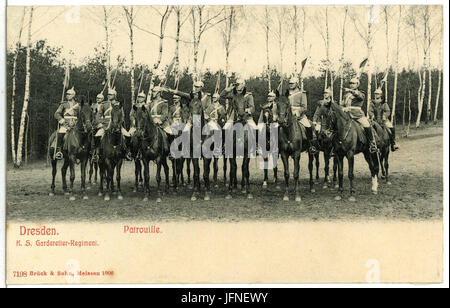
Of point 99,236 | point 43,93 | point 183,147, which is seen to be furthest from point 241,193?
point 43,93

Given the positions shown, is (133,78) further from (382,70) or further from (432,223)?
(432,223)

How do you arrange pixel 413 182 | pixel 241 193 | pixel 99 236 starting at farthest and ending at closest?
pixel 241 193
pixel 413 182
pixel 99 236

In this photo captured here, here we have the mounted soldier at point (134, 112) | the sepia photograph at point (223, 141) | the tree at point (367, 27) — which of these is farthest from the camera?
the mounted soldier at point (134, 112)

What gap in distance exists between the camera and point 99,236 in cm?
1100

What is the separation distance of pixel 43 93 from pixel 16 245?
3944mm

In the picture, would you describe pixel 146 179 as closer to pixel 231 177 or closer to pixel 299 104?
pixel 231 177

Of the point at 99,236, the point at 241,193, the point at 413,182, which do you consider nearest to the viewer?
the point at 99,236

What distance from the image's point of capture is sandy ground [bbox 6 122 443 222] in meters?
11.2

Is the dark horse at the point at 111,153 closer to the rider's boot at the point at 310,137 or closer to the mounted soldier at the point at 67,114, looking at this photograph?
the mounted soldier at the point at 67,114

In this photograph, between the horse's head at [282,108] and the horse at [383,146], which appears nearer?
the horse's head at [282,108]

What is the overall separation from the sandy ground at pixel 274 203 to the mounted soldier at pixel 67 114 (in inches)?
38.9

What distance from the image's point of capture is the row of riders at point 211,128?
39.1ft

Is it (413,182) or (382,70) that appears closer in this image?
(413,182)

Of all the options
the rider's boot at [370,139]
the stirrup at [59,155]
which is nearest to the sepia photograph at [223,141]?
the rider's boot at [370,139]
